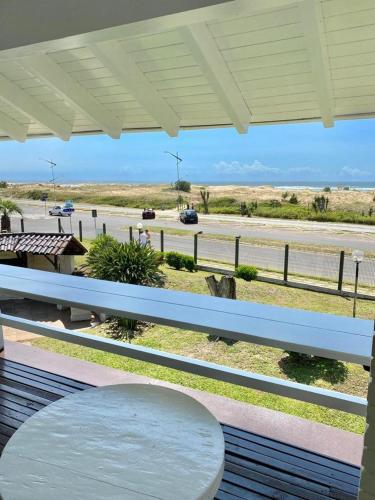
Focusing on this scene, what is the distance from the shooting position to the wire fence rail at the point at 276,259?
745 centimetres

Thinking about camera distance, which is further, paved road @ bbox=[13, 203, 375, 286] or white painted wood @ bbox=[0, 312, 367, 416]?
paved road @ bbox=[13, 203, 375, 286]

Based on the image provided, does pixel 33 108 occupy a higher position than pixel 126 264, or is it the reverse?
pixel 33 108

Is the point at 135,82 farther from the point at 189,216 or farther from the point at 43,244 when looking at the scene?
the point at 43,244

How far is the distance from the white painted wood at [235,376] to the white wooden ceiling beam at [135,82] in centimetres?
98

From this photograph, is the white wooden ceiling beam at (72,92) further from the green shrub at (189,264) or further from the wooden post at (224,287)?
the green shrub at (189,264)

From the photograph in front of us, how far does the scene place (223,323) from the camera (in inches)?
48.5

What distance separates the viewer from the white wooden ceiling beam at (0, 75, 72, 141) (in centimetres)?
146

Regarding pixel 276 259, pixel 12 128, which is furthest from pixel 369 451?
pixel 276 259

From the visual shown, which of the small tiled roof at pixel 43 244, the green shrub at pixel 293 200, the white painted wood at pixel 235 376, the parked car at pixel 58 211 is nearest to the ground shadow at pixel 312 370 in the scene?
the green shrub at pixel 293 200

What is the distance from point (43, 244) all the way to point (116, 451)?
292 inches

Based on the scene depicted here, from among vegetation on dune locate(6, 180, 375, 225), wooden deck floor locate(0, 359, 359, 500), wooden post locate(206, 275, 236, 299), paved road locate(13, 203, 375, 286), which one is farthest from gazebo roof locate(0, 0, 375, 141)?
wooden post locate(206, 275, 236, 299)

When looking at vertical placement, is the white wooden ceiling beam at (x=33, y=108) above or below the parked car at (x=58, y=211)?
above

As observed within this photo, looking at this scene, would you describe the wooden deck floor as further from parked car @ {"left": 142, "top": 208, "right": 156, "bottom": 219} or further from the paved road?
parked car @ {"left": 142, "top": 208, "right": 156, "bottom": 219}

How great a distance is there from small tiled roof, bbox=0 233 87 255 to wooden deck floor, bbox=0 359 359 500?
5.98 metres
